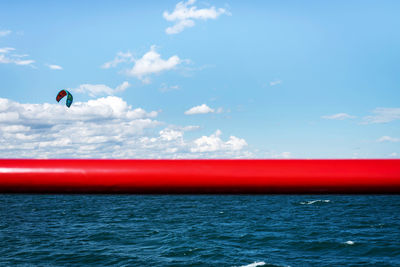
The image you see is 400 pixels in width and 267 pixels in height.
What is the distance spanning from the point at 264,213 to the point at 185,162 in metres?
115

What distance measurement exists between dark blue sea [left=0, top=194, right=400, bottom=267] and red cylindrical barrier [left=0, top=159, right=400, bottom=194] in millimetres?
46419

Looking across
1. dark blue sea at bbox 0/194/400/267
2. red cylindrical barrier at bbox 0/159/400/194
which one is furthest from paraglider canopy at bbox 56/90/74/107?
red cylindrical barrier at bbox 0/159/400/194

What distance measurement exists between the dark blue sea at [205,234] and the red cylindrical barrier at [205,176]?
46419 millimetres

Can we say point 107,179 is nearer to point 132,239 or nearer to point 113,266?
point 113,266

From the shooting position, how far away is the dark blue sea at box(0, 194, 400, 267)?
6681cm

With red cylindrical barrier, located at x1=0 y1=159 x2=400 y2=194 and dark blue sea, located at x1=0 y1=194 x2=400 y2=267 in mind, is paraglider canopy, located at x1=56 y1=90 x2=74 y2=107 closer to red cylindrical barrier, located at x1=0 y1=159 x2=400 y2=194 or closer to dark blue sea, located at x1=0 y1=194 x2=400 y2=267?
dark blue sea, located at x1=0 y1=194 x2=400 y2=267

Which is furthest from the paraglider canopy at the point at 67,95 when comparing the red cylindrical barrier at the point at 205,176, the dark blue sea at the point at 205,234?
the red cylindrical barrier at the point at 205,176

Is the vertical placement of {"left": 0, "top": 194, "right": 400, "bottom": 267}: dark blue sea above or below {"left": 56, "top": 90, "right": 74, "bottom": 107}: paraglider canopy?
below

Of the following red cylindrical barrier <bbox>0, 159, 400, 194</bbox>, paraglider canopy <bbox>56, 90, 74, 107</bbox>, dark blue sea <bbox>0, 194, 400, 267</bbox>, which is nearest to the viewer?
red cylindrical barrier <bbox>0, 159, 400, 194</bbox>

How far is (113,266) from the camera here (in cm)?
6384

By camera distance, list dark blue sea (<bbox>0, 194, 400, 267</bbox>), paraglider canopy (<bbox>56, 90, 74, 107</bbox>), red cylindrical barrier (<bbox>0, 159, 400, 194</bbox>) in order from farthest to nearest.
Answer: dark blue sea (<bbox>0, 194, 400, 267</bbox>) → paraglider canopy (<bbox>56, 90, 74, 107</bbox>) → red cylindrical barrier (<bbox>0, 159, 400, 194</bbox>)

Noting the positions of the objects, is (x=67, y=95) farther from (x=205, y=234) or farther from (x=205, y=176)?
(x=205, y=234)

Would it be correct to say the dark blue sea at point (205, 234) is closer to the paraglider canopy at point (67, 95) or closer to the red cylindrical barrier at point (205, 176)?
the paraglider canopy at point (67, 95)

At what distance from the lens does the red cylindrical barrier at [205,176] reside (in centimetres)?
84
